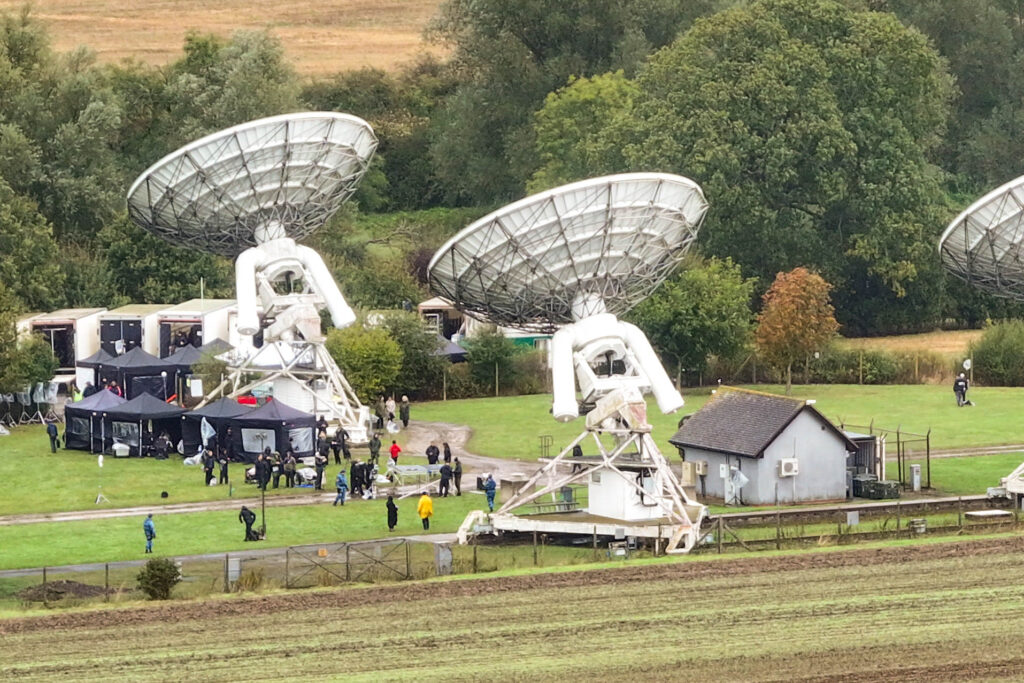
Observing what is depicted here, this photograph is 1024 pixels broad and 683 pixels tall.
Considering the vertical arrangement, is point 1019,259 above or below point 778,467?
above

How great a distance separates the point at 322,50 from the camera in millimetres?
173500

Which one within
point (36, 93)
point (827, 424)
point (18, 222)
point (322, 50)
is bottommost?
point (827, 424)

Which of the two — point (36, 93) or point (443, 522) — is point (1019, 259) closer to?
point (443, 522)

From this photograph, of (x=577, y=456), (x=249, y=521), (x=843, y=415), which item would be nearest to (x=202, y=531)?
(x=249, y=521)

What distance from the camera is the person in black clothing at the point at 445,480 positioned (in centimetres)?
6656

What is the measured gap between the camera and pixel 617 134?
112750 mm

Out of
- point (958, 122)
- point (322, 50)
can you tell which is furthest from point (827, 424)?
point (322, 50)

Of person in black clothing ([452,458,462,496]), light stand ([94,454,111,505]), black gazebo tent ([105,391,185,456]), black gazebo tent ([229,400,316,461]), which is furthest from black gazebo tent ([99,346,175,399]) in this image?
person in black clothing ([452,458,462,496])

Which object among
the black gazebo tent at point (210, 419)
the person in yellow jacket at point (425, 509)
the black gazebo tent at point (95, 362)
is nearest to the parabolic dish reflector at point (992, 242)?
the person in yellow jacket at point (425, 509)

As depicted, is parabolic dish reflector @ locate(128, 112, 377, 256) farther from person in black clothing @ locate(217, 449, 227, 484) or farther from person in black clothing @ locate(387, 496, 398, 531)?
person in black clothing @ locate(387, 496, 398, 531)

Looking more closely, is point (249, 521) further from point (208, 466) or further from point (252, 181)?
point (252, 181)

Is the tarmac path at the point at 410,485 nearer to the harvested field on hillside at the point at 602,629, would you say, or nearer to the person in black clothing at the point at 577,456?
the person in black clothing at the point at 577,456

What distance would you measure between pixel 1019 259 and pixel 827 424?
743 cm

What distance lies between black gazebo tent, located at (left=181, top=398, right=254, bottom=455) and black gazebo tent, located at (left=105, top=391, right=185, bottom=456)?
0.81m
